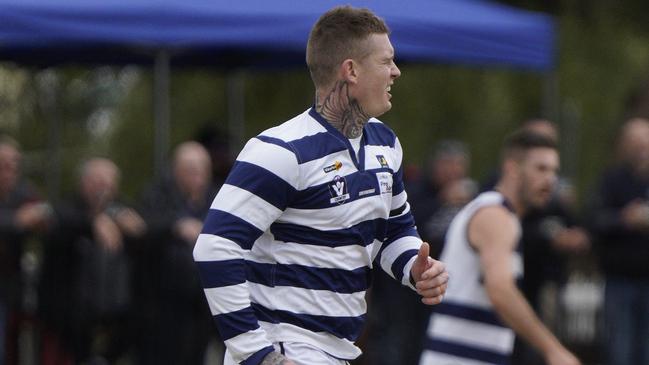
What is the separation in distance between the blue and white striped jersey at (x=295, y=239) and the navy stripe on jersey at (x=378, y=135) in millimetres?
22

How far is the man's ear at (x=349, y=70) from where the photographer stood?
4582 millimetres

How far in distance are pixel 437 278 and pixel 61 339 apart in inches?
262

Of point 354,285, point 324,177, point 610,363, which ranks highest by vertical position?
point 324,177

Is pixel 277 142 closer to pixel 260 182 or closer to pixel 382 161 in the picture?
pixel 260 182

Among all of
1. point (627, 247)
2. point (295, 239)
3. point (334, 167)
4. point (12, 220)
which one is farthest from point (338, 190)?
Result: point (627, 247)

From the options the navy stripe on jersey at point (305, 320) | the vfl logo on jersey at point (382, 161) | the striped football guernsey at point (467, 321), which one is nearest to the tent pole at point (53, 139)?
the striped football guernsey at point (467, 321)

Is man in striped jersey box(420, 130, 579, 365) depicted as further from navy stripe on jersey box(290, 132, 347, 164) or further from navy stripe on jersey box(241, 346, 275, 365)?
navy stripe on jersey box(241, 346, 275, 365)

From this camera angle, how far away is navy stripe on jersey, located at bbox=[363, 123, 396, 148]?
4.75 m

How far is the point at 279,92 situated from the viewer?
18.5 m

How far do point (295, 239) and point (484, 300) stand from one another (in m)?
2.06

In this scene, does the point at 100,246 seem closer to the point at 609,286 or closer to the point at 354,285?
the point at 609,286

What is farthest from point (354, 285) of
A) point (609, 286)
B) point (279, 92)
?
point (279, 92)

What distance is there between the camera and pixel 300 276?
4492 millimetres

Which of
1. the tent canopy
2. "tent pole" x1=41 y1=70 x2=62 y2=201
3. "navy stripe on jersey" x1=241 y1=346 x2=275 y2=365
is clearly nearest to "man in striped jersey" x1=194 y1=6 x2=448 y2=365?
"navy stripe on jersey" x1=241 y1=346 x2=275 y2=365
